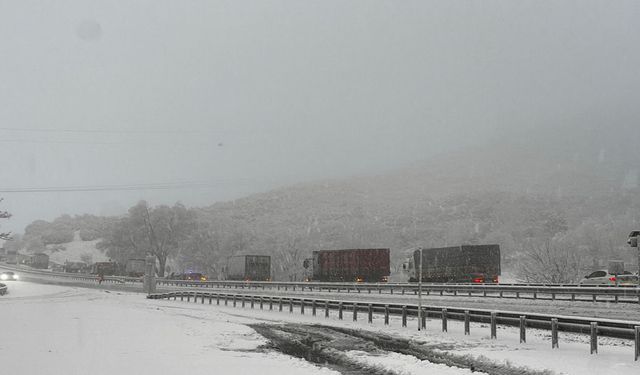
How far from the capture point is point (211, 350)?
15.6 meters

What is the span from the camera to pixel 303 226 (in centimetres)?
16462

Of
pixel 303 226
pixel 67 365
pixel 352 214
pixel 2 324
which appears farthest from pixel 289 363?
pixel 352 214

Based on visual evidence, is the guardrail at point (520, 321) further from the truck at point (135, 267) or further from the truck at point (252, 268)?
the truck at point (135, 267)

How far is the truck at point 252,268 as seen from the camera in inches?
2569

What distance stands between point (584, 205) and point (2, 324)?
516ft

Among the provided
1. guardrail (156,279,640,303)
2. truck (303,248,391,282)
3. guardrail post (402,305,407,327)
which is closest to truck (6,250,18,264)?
guardrail (156,279,640,303)

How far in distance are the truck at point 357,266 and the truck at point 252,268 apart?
1070 centimetres

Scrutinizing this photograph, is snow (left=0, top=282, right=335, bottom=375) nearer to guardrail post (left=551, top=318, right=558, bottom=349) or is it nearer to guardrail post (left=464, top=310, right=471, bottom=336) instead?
guardrail post (left=464, top=310, right=471, bottom=336)

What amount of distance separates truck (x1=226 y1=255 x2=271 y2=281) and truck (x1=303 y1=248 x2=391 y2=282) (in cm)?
1070

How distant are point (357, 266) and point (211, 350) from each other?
134 ft

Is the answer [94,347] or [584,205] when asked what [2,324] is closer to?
[94,347]

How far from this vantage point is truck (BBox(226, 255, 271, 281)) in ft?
214

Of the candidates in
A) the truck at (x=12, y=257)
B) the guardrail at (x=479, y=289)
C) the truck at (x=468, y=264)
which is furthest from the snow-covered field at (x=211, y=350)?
the truck at (x=12, y=257)

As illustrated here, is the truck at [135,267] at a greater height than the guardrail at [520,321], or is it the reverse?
the guardrail at [520,321]
